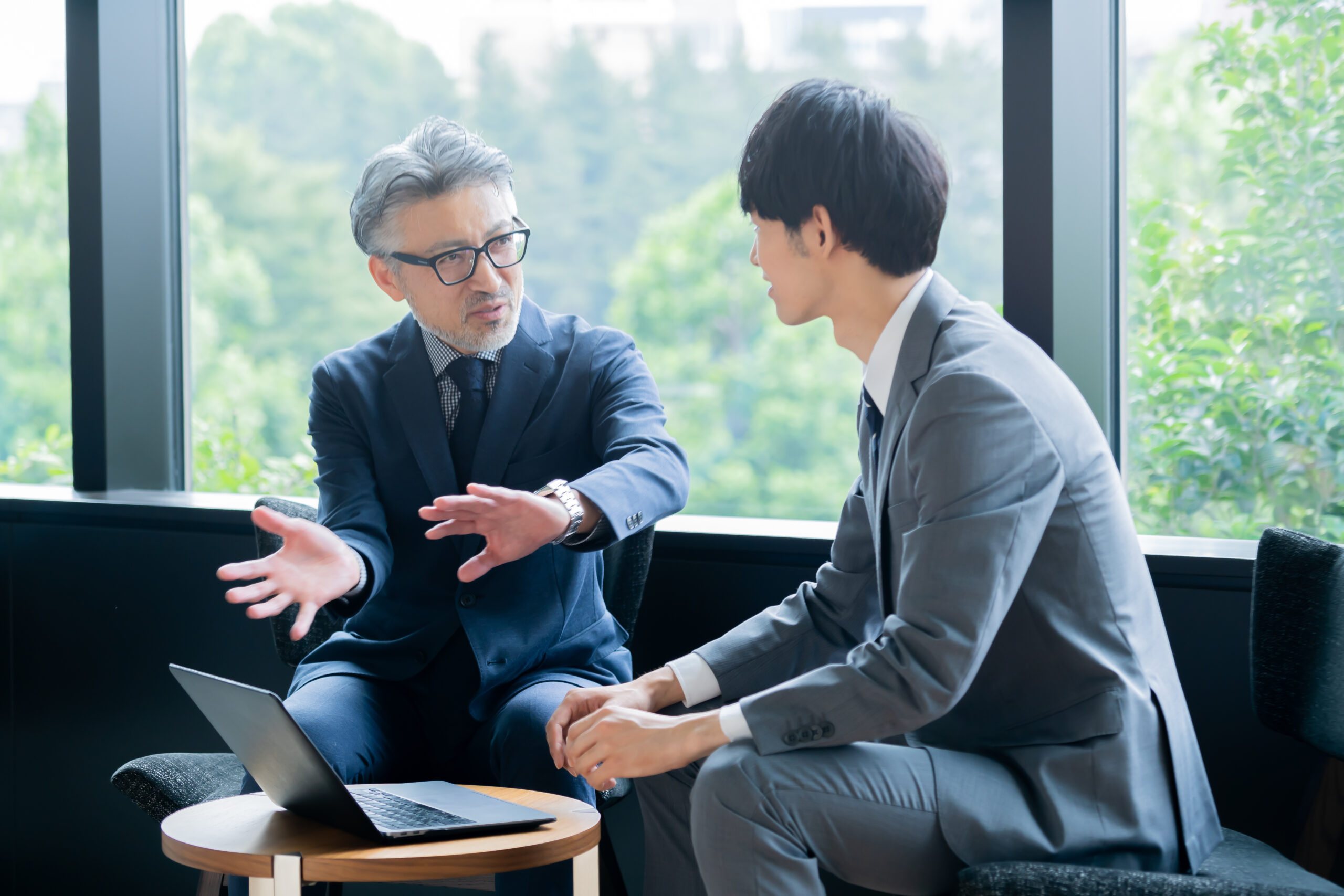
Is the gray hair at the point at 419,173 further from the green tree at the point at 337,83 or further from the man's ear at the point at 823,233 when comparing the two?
the green tree at the point at 337,83

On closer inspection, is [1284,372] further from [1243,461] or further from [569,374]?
[569,374]

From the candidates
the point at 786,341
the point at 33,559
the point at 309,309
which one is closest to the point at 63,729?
the point at 33,559

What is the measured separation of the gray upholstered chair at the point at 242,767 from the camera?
65.6 inches

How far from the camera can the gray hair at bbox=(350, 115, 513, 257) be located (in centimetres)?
181

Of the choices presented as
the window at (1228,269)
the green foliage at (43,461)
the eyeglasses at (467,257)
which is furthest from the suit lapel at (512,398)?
the green foliage at (43,461)

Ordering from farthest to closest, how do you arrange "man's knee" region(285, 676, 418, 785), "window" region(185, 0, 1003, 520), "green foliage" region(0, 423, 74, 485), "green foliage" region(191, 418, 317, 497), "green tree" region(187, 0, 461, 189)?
"window" region(185, 0, 1003, 520) → "green tree" region(187, 0, 461, 189) → "green foliage" region(0, 423, 74, 485) → "green foliage" region(191, 418, 317, 497) → "man's knee" region(285, 676, 418, 785)

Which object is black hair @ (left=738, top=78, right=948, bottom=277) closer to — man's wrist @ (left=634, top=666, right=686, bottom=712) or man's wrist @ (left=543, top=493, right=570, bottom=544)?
man's wrist @ (left=543, top=493, right=570, bottom=544)

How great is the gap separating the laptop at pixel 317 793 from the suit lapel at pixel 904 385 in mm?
515

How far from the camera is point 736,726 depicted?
47.8 inches

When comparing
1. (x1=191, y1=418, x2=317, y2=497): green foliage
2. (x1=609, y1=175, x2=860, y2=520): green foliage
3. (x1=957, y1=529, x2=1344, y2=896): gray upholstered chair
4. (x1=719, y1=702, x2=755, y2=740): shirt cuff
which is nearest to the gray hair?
(x1=719, y1=702, x2=755, y2=740): shirt cuff

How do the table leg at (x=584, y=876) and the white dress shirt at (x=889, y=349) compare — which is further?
the white dress shirt at (x=889, y=349)

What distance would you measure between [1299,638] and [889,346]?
0.64 m

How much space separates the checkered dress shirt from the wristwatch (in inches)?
13.9

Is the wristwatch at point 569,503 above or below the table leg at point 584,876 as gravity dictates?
above
